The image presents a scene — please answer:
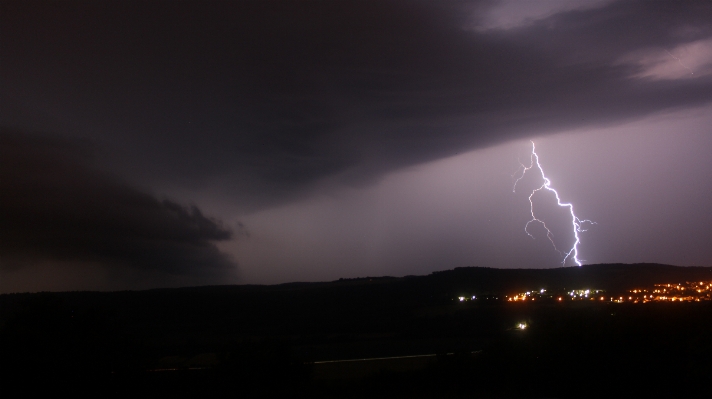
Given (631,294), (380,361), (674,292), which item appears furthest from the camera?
(631,294)

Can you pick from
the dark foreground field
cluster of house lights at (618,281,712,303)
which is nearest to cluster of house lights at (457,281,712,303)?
cluster of house lights at (618,281,712,303)

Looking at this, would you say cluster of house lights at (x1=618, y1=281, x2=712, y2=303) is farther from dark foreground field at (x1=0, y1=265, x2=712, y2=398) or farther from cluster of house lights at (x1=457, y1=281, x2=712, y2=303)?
dark foreground field at (x1=0, y1=265, x2=712, y2=398)

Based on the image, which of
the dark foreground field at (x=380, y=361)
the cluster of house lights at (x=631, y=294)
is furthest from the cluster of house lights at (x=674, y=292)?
the dark foreground field at (x=380, y=361)

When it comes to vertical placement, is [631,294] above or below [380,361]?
above

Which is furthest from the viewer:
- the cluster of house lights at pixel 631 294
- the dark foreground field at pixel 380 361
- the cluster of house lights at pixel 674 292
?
the cluster of house lights at pixel 631 294

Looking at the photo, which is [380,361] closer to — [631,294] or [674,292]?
[631,294]

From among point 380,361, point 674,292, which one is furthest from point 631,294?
point 380,361

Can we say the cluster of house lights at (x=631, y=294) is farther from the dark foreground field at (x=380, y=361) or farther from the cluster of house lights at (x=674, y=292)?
the dark foreground field at (x=380, y=361)

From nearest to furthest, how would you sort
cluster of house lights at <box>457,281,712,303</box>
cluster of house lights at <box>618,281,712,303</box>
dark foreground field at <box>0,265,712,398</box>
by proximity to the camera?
dark foreground field at <box>0,265,712,398</box>
cluster of house lights at <box>618,281,712,303</box>
cluster of house lights at <box>457,281,712,303</box>

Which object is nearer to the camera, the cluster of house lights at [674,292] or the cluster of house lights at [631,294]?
the cluster of house lights at [674,292]

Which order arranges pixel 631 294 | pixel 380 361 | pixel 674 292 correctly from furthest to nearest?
pixel 631 294 < pixel 674 292 < pixel 380 361

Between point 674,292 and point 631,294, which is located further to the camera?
point 631,294

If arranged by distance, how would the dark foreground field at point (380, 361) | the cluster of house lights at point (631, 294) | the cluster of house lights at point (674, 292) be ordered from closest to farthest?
1. the dark foreground field at point (380, 361)
2. the cluster of house lights at point (674, 292)
3. the cluster of house lights at point (631, 294)

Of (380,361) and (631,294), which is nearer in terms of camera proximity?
(380,361)
